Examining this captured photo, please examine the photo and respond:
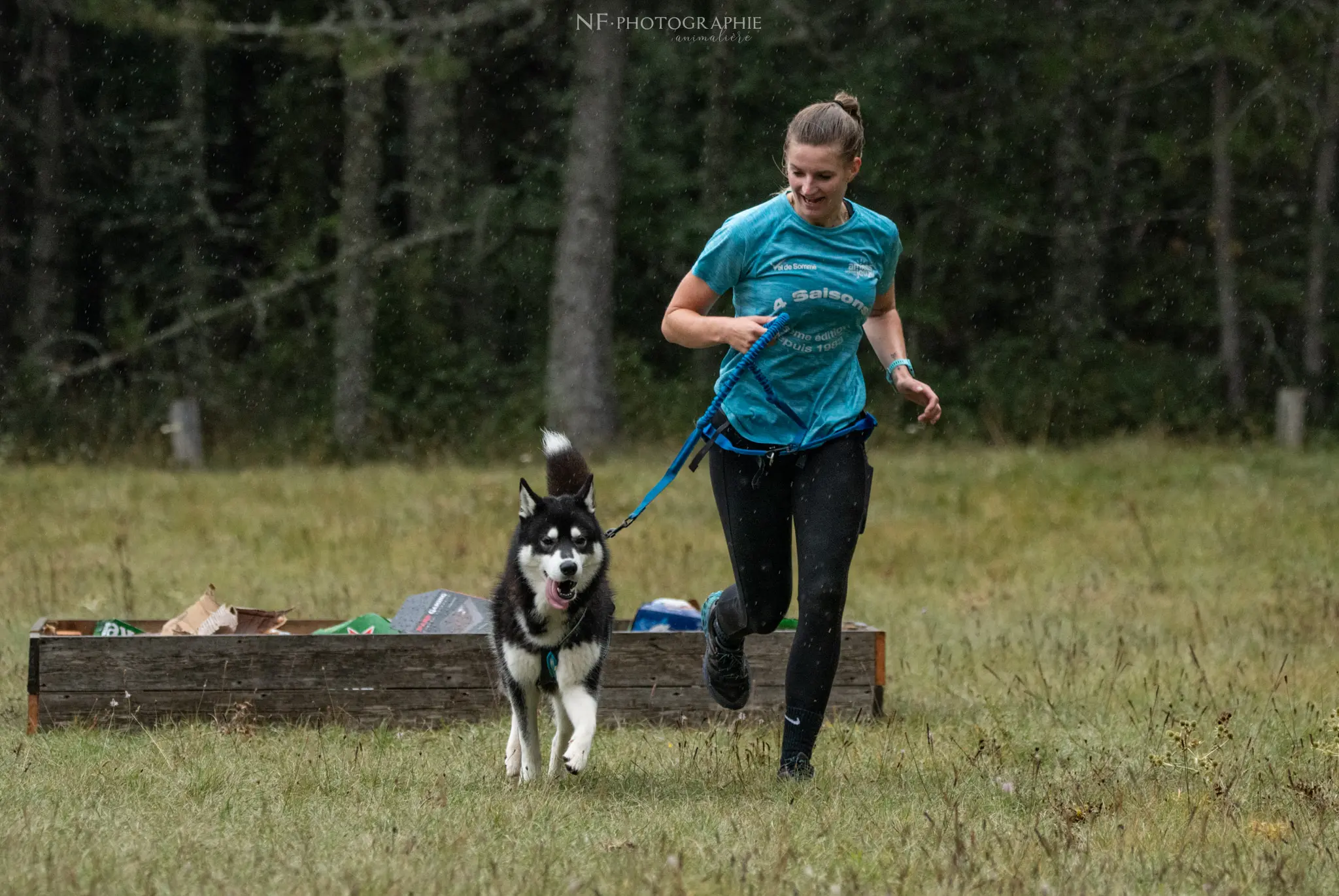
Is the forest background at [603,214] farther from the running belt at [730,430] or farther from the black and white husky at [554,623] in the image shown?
the running belt at [730,430]

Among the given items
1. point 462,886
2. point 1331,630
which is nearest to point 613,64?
point 1331,630

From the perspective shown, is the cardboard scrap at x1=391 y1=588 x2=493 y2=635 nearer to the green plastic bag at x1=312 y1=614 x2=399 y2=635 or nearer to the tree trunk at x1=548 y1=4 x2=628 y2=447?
the green plastic bag at x1=312 y1=614 x2=399 y2=635

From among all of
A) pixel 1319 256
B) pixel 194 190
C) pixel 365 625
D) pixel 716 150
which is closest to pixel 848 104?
pixel 365 625

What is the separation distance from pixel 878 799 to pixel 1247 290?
27150 millimetres

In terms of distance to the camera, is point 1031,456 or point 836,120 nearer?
point 836,120

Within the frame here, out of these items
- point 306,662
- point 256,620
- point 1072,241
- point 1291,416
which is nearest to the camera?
point 306,662

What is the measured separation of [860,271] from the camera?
5457 millimetres

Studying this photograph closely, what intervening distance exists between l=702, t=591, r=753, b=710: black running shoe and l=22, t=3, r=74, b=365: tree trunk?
21.3 meters

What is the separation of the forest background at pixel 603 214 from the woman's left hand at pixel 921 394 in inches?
545

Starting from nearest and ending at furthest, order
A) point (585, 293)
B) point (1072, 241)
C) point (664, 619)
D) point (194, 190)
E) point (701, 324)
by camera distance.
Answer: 1. point (701, 324)
2. point (664, 619)
3. point (585, 293)
4. point (194, 190)
5. point (1072, 241)

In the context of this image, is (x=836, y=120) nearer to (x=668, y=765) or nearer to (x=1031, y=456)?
(x=668, y=765)

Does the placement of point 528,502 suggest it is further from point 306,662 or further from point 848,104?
point 848,104

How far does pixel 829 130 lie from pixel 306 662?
127 inches

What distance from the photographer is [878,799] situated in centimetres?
535
